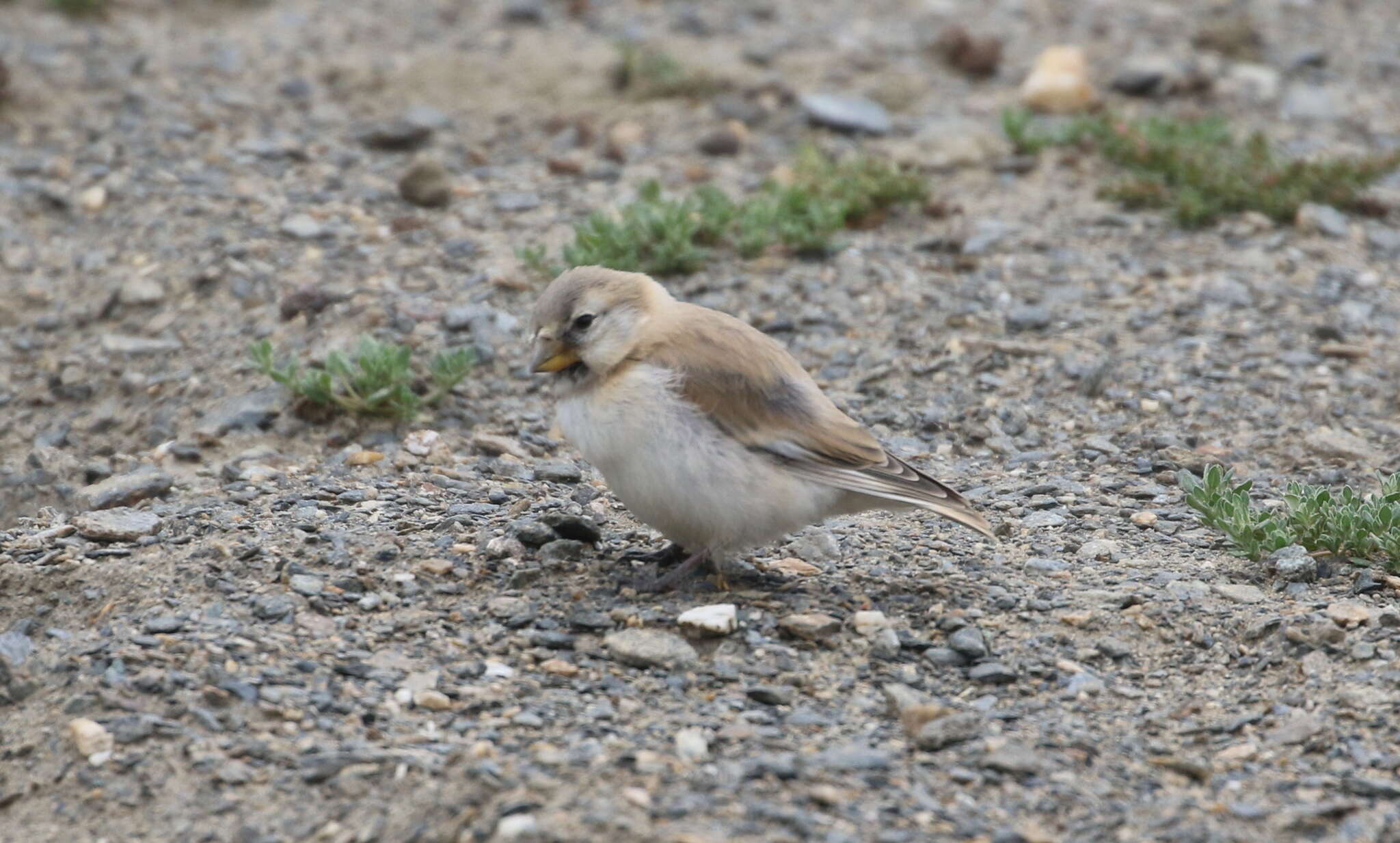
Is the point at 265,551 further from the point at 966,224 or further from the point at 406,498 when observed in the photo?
the point at 966,224

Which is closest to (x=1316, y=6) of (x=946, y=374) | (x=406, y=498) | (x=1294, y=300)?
(x=1294, y=300)

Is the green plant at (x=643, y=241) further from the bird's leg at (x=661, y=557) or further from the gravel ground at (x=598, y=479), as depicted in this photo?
the bird's leg at (x=661, y=557)

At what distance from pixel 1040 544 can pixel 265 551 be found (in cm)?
271

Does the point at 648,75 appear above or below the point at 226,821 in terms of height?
above

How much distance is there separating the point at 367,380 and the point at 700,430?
212 cm

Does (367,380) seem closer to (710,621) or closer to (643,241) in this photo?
(643,241)

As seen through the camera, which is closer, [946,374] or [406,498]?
[406,498]

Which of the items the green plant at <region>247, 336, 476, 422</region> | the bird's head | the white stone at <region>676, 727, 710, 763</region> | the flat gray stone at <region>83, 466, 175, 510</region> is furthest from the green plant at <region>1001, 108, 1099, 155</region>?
the white stone at <region>676, 727, 710, 763</region>

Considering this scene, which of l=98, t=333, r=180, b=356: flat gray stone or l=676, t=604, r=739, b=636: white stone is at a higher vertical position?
l=676, t=604, r=739, b=636: white stone

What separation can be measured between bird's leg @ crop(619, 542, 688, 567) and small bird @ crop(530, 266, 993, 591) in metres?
0.16

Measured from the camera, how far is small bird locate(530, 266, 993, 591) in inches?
196

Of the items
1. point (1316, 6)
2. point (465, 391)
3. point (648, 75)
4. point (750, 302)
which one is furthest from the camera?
point (1316, 6)

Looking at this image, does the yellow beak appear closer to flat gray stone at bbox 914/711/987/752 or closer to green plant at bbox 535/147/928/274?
flat gray stone at bbox 914/711/987/752

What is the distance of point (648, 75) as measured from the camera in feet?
33.1
